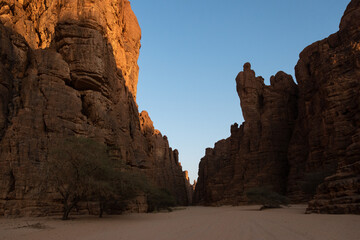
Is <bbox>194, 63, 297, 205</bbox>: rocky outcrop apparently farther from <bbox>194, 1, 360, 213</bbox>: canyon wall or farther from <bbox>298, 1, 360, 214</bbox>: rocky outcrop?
<bbox>298, 1, 360, 214</bbox>: rocky outcrop

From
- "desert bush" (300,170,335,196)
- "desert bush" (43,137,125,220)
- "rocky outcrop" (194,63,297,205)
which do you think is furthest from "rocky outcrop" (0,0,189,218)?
"rocky outcrop" (194,63,297,205)

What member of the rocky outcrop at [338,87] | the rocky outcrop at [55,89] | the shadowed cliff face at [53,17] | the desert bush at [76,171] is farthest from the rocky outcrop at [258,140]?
the desert bush at [76,171]

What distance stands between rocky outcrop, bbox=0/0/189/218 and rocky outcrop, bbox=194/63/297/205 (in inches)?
1124

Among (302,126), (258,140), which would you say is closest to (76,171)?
(302,126)

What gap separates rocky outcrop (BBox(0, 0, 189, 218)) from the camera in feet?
67.3

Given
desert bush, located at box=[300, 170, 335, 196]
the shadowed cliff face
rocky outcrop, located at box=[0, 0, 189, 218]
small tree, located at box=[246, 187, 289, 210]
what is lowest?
small tree, located at box=[246, 187, 289, 210]

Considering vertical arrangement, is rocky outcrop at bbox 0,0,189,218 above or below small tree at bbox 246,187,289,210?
above

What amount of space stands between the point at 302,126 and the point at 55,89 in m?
46.1

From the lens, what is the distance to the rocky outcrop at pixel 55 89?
20.5m

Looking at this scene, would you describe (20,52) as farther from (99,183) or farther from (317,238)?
(317,238)

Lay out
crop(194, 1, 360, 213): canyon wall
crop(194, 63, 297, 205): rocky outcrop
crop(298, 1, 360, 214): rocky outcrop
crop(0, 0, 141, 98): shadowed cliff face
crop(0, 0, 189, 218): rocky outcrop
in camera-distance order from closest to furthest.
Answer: crop(0, 0, 189, 218): rocky outcrop
crop(0, 0, 141, 98): shadowed cliff face
crop(298, 1, 360, 214): rocky outcrop
crop(194, 1, 360, 213): canyon wall
crop(194, 63, 297, 205): rocky outcrop

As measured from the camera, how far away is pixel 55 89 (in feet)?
82.8

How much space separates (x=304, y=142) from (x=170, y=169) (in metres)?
42.3

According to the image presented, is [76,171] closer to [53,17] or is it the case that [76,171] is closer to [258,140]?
[53,17]
